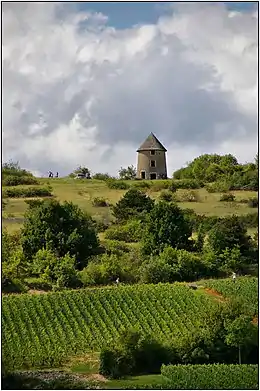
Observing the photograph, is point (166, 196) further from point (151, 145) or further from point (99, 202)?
point (151, 145)

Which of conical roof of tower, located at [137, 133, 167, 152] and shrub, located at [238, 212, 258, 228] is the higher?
conical roof of tower, located at [137, 133, 167, 152]

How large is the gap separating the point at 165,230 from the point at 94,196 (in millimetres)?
10706

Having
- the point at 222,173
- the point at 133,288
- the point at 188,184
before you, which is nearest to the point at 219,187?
the point at 188,184

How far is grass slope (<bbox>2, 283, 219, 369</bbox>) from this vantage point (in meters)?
18.9

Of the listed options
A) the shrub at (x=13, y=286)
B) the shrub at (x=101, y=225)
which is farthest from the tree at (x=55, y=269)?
the shrub at (x=101, y=225)

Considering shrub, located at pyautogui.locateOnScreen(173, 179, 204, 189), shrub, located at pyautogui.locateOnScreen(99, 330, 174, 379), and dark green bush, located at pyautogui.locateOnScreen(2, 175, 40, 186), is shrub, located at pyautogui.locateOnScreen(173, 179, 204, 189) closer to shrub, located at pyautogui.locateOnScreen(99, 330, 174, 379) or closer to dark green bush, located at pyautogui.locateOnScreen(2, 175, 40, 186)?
dark green bush, located at pyautogui.locateOnScreen(2, 175, 40, 186)

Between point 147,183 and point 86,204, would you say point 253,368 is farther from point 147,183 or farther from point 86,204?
point 147,183

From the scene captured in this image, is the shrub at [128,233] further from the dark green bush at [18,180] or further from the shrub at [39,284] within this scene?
the dark green bush at [18,180]

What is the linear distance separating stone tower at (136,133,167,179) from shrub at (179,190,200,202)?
446cm

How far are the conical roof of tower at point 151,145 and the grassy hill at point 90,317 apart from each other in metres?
20.1

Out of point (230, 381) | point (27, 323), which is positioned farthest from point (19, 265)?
point (230, 381)

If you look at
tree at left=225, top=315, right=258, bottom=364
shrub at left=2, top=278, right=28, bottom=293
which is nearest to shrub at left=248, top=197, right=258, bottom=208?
shrub at left=2, top=278, right=28, bottom=293

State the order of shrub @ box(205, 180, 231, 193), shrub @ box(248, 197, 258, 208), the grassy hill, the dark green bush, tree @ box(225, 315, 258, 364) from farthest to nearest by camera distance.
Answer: shrub @ box(205, 180, 231, 193) < the dark green bush < shrub @ box(248, 197, 258, 208) < the grassy hill < tree @ box(225, 315, 258, 364)

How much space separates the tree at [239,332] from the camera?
18.0 m
